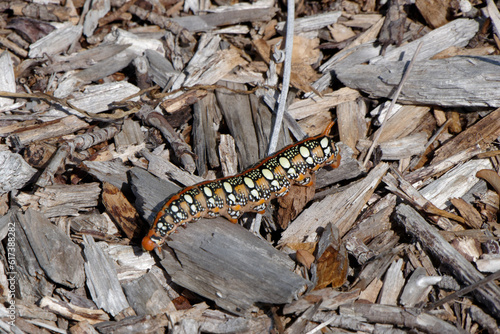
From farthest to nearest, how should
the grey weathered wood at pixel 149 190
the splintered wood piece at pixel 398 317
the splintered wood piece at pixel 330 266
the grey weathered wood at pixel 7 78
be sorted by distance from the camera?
the grey weathered wood at pixel 7 78
the grey weathered wood at pixel 149 190
the splintered wood piece at pixel 330 266
the splintered wood piece at pixel 398 317

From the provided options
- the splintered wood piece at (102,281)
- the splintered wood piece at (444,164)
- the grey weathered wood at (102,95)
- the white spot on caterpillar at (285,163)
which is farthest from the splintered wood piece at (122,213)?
the splintered wood piece at (444,164)

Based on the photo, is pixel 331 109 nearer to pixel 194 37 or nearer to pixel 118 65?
pixel 194 37

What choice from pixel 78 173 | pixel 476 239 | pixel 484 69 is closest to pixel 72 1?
pixel 78 173

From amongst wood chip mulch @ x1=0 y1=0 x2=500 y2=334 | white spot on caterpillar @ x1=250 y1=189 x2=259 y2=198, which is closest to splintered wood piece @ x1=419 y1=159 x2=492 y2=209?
wood chip mulch @ x1=0 y1=0 x2=500 y2=334

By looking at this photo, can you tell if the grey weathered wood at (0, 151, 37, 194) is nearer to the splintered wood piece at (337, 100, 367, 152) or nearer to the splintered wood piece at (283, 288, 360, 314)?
the splintered wood piece at (283, 288, 360, 314)

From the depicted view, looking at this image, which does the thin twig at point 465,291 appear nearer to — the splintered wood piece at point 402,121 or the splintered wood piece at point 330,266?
the splintered wood piece at point 330,266

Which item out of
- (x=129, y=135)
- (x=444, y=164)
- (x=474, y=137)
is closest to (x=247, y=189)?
(x=129, y=135)
